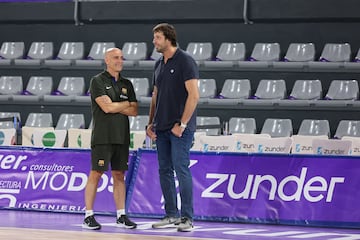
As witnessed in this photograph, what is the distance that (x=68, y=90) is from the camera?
70.5 feet

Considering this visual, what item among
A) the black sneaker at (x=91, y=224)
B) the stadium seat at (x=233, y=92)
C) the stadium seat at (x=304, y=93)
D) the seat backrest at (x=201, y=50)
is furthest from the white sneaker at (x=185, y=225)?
the seat backrest at (x=201, y=50)

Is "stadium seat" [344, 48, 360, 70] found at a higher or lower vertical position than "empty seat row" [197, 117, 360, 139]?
higher

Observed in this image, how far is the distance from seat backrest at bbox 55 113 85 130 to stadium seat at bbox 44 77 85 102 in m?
0.40

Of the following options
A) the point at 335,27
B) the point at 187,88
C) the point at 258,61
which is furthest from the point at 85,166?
the point at 335,27

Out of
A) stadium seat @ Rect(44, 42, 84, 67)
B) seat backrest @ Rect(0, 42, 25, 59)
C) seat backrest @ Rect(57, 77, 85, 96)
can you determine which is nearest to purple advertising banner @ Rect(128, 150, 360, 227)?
seat backrest @ Rect(57, 77, 85, 96)

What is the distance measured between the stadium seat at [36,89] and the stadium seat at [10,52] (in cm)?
78

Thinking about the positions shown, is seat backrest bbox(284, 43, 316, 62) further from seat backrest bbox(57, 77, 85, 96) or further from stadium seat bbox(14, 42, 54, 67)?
stadium seat bbox(14, 42, 54, 67)

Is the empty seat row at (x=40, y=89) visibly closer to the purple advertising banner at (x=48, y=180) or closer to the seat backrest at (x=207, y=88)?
the seat backrest at (x=207, y=88)

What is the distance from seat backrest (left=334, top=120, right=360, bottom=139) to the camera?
61.9 ft

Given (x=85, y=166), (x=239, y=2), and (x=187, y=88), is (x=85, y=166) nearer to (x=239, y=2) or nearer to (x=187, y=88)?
(x=187, y=88)

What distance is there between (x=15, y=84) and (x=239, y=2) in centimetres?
563

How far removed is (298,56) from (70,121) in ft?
17.4

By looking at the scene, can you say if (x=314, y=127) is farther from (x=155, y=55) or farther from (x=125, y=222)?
(x=125, y=222)

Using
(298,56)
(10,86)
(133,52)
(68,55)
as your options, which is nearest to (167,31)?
(298,56)
